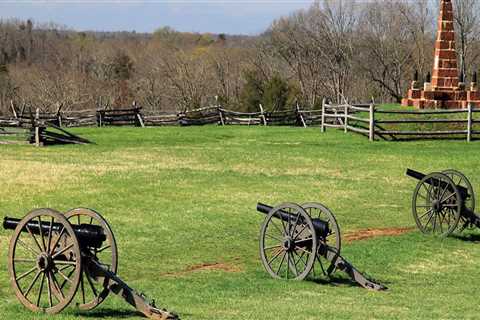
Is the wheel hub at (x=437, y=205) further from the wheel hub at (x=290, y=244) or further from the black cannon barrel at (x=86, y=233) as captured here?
the black cannon barrel at (x=86, y=233)

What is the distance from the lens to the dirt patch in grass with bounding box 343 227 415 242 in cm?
1699

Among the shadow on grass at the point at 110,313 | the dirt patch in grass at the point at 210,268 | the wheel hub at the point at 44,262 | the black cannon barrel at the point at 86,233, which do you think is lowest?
the dirt patch in grass at the point at 210,268

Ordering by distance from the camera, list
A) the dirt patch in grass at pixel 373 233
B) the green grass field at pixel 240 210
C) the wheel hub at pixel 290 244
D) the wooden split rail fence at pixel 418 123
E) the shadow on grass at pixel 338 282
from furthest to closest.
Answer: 1. the wooden split rail fence at pixel 418 123
2. the dirt patch in grass at pixel 373 233
3. the shadow on grass at pixel 338 282
4. the wheel hub at pixel 290 244
5. the green grass field at pixel 240 210

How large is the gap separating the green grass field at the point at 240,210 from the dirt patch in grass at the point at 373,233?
0.37 m

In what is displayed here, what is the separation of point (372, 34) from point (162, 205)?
62500 mm

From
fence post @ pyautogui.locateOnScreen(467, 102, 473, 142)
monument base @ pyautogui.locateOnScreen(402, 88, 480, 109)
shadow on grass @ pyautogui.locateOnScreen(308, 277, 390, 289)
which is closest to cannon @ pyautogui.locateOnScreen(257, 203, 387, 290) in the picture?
shadow on grass @ pyautogui.locateOnScreen(308, 277, 390, 289)

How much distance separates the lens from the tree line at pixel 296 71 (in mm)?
69500

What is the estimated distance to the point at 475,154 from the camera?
3045 cm

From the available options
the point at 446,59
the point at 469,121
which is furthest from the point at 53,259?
the point at 446,59

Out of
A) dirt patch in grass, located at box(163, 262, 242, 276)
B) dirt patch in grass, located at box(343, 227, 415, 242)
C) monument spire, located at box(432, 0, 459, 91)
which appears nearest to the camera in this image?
dirt patch in grass, located at box(163, 262, 242, 276)

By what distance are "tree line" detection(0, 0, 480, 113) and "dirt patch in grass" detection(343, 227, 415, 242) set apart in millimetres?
44702

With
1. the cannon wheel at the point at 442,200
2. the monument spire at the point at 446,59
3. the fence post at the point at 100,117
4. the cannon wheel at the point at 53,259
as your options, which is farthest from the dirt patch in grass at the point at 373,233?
the fence post at the point at 100,117

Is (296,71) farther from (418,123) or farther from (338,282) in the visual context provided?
(338,282)

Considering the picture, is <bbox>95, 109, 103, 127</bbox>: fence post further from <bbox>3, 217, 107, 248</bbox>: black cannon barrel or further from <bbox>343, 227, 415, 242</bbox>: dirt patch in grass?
<bbox>3, 217, 107, 248</bbox>: black cannon barrel
